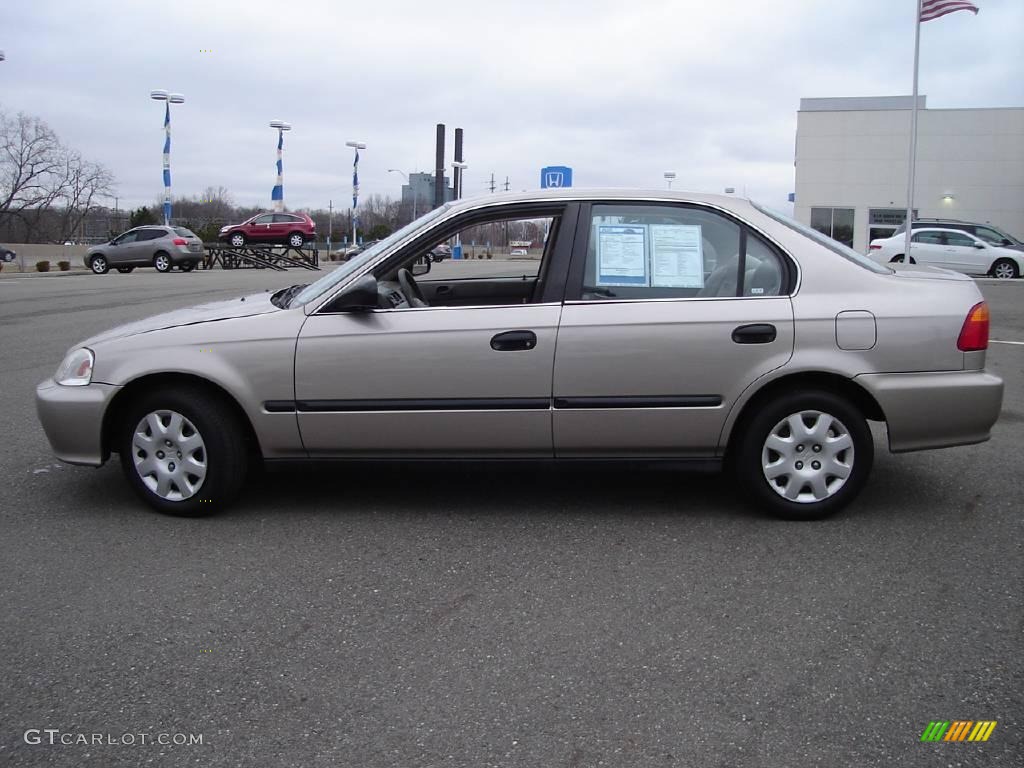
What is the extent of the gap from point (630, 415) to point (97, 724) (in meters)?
2.60

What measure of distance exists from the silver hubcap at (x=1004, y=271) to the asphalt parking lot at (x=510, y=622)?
2609 centimetres

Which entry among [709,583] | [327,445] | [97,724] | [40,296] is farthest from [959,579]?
[40,296]

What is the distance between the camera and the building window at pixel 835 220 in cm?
4988

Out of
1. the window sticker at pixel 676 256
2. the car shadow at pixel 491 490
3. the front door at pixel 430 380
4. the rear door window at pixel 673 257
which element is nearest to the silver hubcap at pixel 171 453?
the car shadow at pixel 491 490

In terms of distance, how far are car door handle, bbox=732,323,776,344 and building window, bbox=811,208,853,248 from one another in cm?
4794

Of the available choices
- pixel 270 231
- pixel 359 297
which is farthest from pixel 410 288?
pixel 270 231

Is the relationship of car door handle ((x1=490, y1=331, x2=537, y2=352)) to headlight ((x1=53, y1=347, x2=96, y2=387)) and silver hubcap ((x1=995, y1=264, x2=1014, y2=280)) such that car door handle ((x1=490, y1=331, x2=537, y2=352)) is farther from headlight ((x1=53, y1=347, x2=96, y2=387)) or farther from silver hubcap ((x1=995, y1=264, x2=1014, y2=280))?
silver hubcap ((x1=995, y1=264, x2=1014, y2=280))

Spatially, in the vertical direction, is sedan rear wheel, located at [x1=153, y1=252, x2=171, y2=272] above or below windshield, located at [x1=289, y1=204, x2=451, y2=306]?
above

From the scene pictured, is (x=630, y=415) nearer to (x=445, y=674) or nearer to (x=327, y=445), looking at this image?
(x=327, y=445)

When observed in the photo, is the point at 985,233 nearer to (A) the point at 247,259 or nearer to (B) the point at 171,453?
(A) the point at 247,259

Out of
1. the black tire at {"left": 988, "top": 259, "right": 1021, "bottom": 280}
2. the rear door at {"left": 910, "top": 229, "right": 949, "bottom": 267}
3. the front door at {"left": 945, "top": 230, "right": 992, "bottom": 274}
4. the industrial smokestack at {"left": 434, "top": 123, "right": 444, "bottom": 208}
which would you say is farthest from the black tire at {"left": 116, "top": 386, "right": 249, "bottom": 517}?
the industrial smokestack at {"left": 434, "top": 123, "right": 444, "bottom": 208}

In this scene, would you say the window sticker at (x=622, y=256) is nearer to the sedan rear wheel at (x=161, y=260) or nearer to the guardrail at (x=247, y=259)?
the sedan rear wheel at (x=161, y=260)

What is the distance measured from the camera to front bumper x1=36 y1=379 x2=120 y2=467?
15.4ft

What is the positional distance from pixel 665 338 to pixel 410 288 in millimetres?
1438
